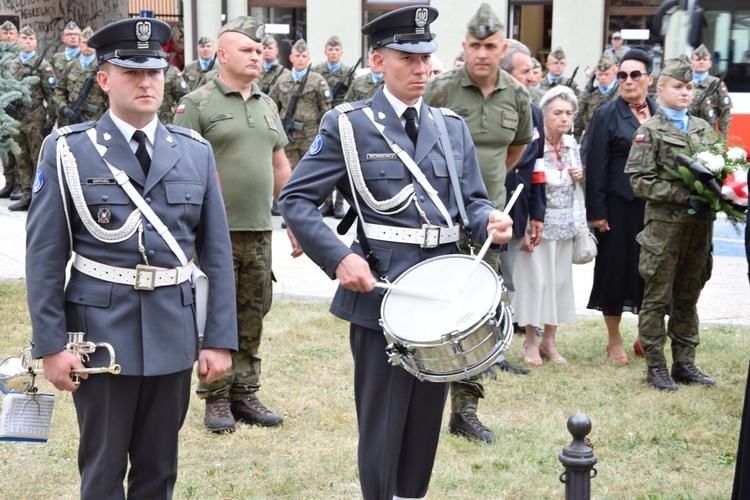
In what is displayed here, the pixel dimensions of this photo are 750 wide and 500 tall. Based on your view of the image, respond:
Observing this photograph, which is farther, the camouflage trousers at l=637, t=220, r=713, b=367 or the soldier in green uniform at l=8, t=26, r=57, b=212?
the soldier in green uniform at l=8, t=26, r=57, b=212

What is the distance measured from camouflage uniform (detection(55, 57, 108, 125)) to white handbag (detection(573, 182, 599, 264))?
8926 mm

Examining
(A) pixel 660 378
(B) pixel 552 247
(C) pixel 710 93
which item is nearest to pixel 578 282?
(B) pixel 552 247

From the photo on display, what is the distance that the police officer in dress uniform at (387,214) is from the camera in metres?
4.02

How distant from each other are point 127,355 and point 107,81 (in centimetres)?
94

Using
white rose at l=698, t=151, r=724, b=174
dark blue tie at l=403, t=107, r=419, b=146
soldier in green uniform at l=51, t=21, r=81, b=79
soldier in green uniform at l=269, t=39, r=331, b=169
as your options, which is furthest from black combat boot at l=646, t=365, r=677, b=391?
soldier in green uniform at l=51, t=21, r=81, b=79

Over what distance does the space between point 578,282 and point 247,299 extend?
5.05 meters

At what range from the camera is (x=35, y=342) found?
3473mm

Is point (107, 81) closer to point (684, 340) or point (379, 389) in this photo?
point (379, 389)

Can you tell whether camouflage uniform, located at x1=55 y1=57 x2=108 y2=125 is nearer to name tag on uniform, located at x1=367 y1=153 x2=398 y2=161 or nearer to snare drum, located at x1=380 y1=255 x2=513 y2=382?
name tag on uniform, located at x1=367 y1=153 x2=398 y2=161

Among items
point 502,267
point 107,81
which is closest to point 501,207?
point 502,267

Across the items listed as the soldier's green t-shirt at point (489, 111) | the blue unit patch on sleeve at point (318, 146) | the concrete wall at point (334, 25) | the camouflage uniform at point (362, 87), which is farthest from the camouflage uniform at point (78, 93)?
the blue unit patch on sleeve at point (318, 146)

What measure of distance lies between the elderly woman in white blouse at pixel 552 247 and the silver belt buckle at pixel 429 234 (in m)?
3.22

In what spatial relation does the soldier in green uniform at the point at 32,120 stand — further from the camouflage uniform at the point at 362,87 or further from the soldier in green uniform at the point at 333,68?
the camouflage uniform at the point at 362,87

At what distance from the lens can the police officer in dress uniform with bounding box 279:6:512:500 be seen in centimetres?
402
